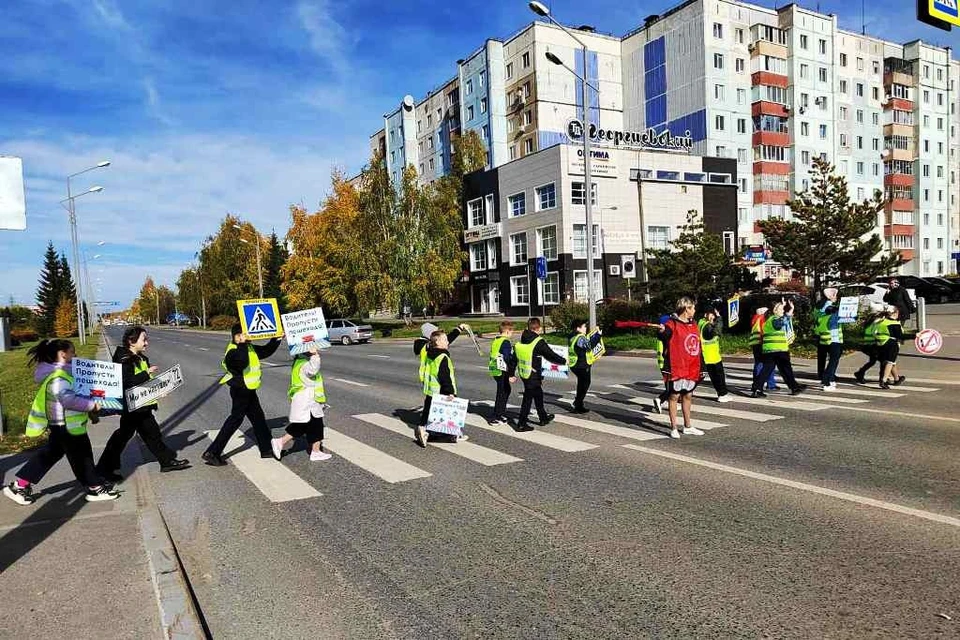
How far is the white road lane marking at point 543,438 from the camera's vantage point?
796 centimetres

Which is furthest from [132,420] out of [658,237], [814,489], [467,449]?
[658,237]

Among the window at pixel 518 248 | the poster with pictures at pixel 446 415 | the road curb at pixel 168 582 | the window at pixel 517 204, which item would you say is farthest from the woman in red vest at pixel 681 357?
the window at pixel 517 204

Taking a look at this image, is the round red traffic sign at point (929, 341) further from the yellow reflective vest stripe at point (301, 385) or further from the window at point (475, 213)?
the window at point (475, 213)

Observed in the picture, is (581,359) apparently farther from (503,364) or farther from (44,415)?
(44,415)

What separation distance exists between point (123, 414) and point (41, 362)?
99 centimetres

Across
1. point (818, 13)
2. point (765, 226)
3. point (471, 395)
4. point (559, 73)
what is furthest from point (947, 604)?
point (818, 13)

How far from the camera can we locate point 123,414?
693cm

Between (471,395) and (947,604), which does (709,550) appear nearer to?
(947,604)

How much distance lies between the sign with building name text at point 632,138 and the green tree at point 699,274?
82.4 ft

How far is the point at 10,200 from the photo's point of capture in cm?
726

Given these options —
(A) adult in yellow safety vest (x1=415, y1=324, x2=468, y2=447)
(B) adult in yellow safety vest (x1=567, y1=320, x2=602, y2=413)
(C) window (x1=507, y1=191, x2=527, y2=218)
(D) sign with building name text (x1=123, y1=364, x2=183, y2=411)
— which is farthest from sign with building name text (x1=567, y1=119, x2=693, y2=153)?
(D) sign with building name text (x1=123, y1=364, x2=183, y2=411)

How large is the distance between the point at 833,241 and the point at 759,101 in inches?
1789

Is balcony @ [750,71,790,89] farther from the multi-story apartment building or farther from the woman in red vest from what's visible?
the woman in red vest

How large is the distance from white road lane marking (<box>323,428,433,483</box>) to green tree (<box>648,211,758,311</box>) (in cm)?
1533
